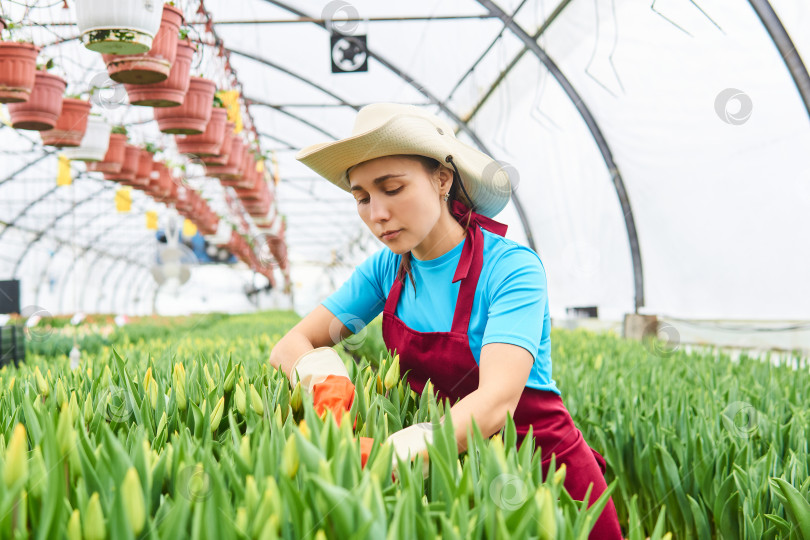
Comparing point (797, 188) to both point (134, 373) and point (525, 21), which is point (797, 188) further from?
point (134, 373)

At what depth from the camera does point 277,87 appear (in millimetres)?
9398

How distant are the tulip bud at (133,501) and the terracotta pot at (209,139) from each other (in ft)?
12.1

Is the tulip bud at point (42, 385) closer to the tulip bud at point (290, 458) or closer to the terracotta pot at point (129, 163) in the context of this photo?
the tulip bud at point (290, 458)

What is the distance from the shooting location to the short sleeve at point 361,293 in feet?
5.87

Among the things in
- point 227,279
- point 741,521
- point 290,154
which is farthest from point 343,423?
point 227,279

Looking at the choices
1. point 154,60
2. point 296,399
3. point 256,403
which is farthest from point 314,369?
point 154,60

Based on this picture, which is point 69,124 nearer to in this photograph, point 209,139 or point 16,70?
point 209,139

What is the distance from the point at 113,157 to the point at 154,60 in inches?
109

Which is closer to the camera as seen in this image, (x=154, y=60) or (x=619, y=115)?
(x=154, y=60)

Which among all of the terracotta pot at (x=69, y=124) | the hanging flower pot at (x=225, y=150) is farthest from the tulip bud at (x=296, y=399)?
the hanging flower pot at (x=225, y=150)

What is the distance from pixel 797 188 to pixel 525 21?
9.21 feet

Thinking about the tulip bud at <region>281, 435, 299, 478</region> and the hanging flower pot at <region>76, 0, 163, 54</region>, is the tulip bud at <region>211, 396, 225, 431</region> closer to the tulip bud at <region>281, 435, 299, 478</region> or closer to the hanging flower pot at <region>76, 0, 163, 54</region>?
the tulip bud at <region>281, 435, 299, 478</region>

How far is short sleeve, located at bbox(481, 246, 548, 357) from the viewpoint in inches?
49.4

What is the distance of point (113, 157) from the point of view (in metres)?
4.87
